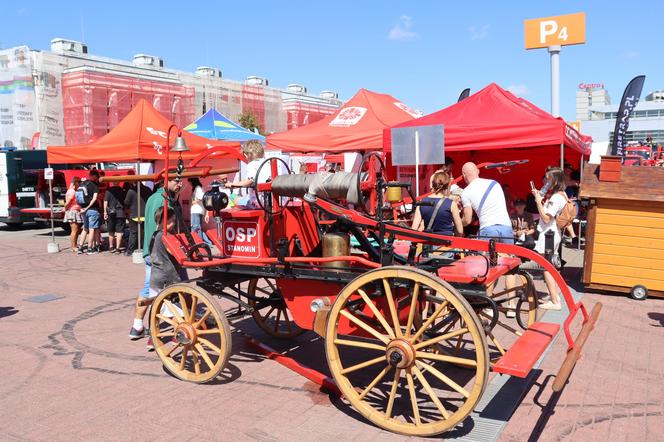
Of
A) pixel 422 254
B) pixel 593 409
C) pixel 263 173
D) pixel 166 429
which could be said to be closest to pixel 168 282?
pixel 263 173

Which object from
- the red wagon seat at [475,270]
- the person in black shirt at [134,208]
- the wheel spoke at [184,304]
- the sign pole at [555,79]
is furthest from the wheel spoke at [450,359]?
the sign pole at [555,79]

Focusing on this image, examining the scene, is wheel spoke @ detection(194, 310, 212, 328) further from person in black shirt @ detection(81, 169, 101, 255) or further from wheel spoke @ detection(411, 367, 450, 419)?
person in black shirt @ detection(81, 169, 101, 255)

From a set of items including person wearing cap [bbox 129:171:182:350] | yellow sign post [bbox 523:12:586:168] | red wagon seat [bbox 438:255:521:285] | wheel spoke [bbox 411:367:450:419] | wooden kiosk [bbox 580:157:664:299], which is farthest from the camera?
yellow sign post [bbox 523:12:586:168]

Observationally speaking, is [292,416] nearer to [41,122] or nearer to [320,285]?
[320,285]

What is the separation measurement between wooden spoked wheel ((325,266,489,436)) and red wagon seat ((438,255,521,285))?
173mm

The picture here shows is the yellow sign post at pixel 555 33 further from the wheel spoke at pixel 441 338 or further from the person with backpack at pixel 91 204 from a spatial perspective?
the wheel spoke at pixel 441 338

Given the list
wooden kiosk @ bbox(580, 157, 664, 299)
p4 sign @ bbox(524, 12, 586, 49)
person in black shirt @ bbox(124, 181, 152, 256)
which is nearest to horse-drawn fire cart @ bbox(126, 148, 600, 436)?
wooden kiosk @ bbox(580, 157, 664, 299)

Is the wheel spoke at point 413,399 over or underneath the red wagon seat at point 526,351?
underneath

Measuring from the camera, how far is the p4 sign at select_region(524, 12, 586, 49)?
18047 millimetres

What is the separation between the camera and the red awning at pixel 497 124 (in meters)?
8.43

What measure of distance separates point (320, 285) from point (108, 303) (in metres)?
4.56

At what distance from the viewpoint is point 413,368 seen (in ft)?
11.7

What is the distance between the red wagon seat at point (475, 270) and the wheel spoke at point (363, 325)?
0.54 metres

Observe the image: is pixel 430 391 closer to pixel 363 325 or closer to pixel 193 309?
pixel 363 325
